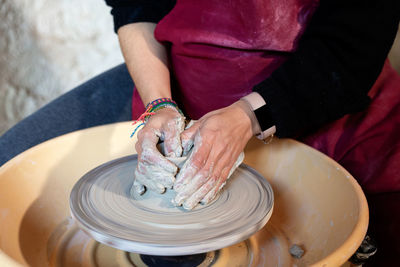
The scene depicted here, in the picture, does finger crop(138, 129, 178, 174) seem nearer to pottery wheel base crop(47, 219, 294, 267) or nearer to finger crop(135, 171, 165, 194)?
finger crop(135, 171, 165, 194)

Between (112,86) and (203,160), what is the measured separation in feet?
3.35

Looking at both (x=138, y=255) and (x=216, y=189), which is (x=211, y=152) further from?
(x=138, y=255)

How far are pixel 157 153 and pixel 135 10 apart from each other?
0.88m

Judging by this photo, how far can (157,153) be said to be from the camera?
3.03 feet

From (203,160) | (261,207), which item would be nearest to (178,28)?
(203,160)

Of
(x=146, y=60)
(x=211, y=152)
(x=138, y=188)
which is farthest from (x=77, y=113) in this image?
(x=211, y=152)

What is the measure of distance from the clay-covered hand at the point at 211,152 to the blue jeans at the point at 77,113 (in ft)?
2.72

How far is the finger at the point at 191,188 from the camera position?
90cm

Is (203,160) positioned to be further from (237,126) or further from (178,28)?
(178,28)

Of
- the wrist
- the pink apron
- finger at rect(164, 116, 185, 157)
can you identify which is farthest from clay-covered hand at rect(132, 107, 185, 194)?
the pink apron

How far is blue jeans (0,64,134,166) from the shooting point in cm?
152

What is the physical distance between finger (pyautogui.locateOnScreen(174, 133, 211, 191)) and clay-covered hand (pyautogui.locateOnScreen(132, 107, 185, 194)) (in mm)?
22

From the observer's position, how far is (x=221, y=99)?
133cm

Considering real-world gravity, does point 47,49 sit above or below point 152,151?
below
